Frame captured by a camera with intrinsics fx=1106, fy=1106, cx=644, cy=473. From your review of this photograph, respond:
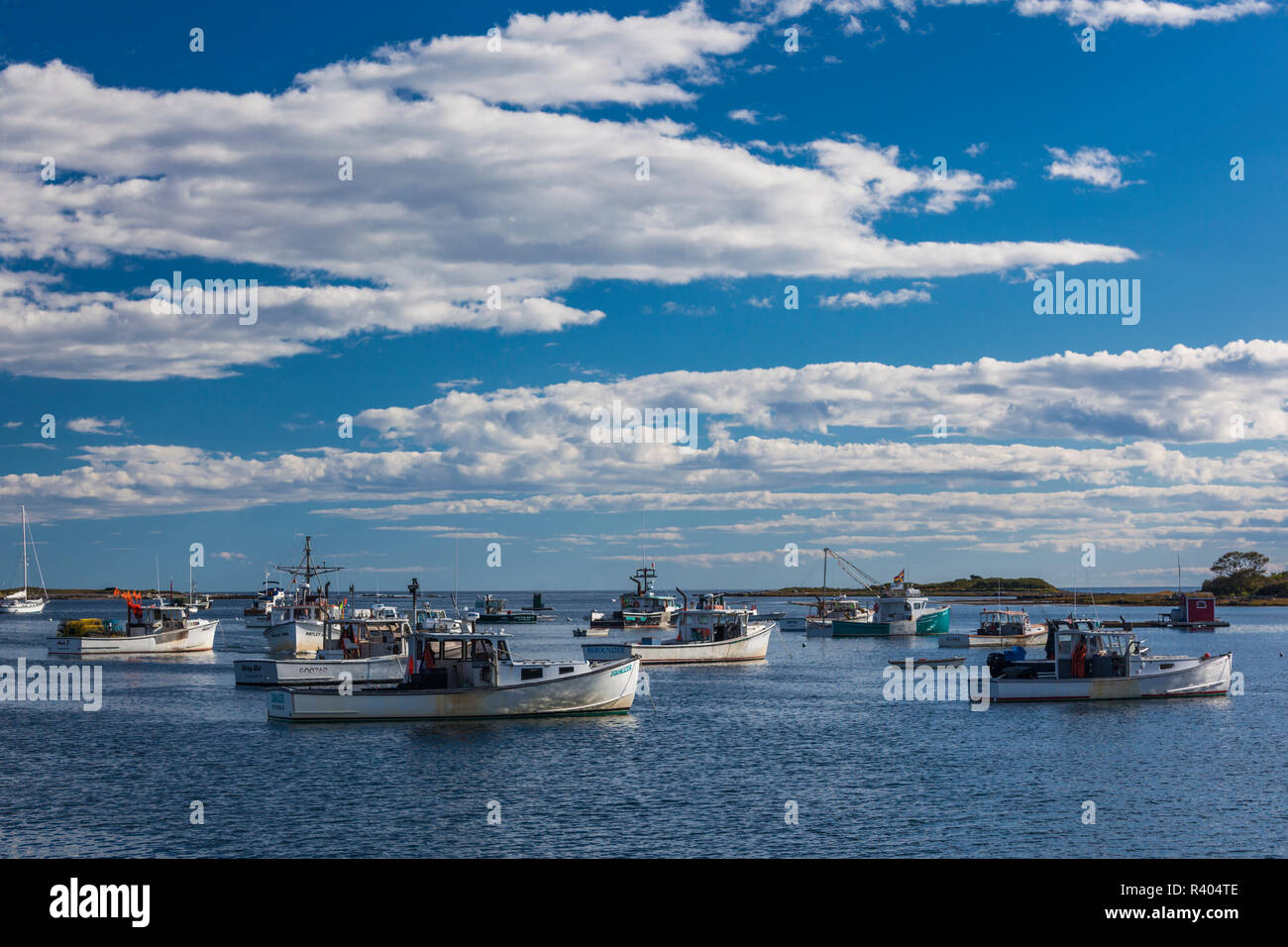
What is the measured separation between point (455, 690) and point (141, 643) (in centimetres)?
6741

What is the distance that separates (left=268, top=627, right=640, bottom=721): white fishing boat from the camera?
49406 millimetres

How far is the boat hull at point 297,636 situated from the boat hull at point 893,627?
75288mm

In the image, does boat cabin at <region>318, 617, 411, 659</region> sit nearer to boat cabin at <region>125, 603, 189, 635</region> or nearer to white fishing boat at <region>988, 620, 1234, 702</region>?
white fishing boat at <region>988, 620, 1234, 702</region>

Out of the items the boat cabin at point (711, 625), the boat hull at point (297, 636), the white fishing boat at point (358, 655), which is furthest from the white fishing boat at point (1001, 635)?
the white fishing boat at point (358, 655)

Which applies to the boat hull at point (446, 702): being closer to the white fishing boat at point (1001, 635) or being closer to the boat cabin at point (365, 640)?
the boat cabin at point (365, 640)

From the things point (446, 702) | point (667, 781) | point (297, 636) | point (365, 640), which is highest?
point (365, 640)

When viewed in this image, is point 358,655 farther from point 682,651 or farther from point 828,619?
point 828,619

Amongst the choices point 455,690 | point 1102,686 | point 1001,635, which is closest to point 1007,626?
point 1001,635

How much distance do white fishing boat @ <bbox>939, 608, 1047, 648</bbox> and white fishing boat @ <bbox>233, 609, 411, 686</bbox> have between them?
A: 64.1m

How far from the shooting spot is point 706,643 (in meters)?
91.5

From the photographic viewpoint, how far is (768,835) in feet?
100

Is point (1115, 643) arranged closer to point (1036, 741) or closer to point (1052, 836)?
point (1036, 741)
